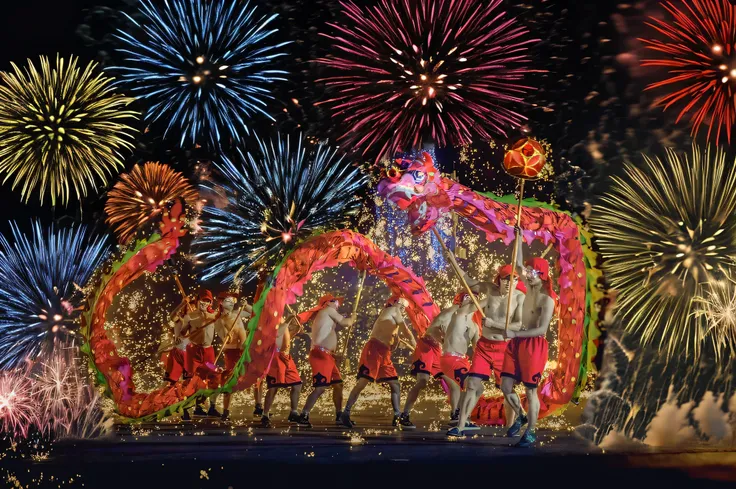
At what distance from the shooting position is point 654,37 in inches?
466

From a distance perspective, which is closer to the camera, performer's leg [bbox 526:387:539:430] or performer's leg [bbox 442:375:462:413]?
performer's leg [bbox 526:387:539:430]

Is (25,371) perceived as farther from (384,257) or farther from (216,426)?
(384,257)

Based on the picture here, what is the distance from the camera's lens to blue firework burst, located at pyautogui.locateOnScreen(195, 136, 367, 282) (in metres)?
12.7

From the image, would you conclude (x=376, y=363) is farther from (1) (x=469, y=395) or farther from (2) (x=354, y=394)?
(1) (x=469, y=395)

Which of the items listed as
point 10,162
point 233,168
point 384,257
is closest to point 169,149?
point 233,168

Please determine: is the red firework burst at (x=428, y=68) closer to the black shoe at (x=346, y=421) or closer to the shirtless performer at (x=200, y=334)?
the black shoe at (x=346, y=421)

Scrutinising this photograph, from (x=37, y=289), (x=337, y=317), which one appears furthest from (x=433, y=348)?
(x=37, y=289)

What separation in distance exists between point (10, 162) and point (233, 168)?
8.35ft

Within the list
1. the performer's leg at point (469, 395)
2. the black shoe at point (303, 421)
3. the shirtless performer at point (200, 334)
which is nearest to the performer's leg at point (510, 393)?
the performer's leg at point (469, 395)

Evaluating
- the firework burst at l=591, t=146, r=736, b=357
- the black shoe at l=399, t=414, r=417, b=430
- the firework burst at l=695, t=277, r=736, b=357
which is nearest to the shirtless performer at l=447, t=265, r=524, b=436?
the black shoe at l=399, t=414, r=417, b=430

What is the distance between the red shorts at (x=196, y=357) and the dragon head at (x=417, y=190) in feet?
12.0

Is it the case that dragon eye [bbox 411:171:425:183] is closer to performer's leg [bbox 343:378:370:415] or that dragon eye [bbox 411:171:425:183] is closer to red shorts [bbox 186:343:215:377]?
performer's leg [bbox 343:378:370:415]

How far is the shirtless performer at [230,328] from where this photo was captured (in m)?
13.4

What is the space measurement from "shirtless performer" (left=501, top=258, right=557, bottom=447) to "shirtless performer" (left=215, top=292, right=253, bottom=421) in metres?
4.21
